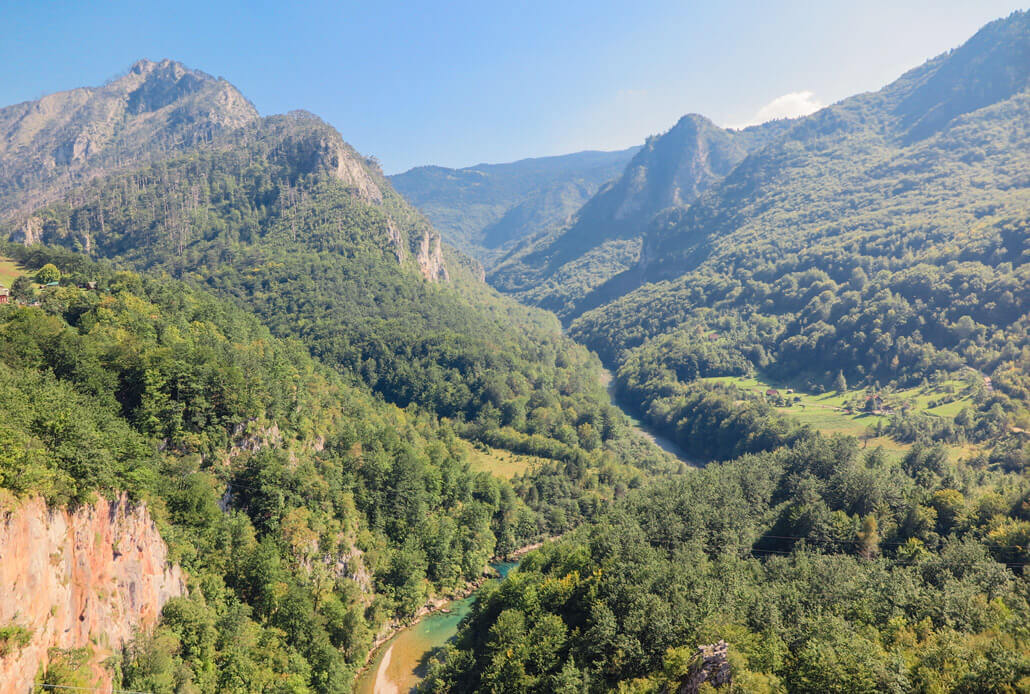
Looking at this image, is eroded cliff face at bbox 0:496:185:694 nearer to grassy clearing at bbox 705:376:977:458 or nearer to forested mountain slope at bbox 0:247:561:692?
forested mountain slope at bbox 0:247:561:692

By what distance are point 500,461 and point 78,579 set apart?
84436 millimetres

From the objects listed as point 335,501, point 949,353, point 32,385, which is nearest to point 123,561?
point 32,385

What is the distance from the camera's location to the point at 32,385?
3938 cm

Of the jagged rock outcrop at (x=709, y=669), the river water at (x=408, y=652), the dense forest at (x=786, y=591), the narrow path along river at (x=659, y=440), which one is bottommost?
the narrow path along river at (x=659, y=440)

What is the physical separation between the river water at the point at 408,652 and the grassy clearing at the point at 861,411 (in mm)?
92396

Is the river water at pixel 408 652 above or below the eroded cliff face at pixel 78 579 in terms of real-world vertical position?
below

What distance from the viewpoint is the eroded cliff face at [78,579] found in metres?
25.9

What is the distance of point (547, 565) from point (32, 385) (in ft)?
174

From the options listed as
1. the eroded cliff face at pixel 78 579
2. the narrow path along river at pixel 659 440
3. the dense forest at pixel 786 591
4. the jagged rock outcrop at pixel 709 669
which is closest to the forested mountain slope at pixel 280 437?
the eroded cliff face at pixel 78 579

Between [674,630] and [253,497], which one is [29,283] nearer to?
[253,497]

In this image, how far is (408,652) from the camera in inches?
2431

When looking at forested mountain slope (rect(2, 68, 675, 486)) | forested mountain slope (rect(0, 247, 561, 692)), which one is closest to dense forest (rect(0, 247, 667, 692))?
forested mountain slope (rect(0, 247, 561, 692))

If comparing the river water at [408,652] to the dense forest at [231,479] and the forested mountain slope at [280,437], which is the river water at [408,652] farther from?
the forested mountain slope at [280,437]

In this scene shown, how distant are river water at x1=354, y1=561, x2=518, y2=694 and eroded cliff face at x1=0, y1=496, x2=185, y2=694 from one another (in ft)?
79.4
